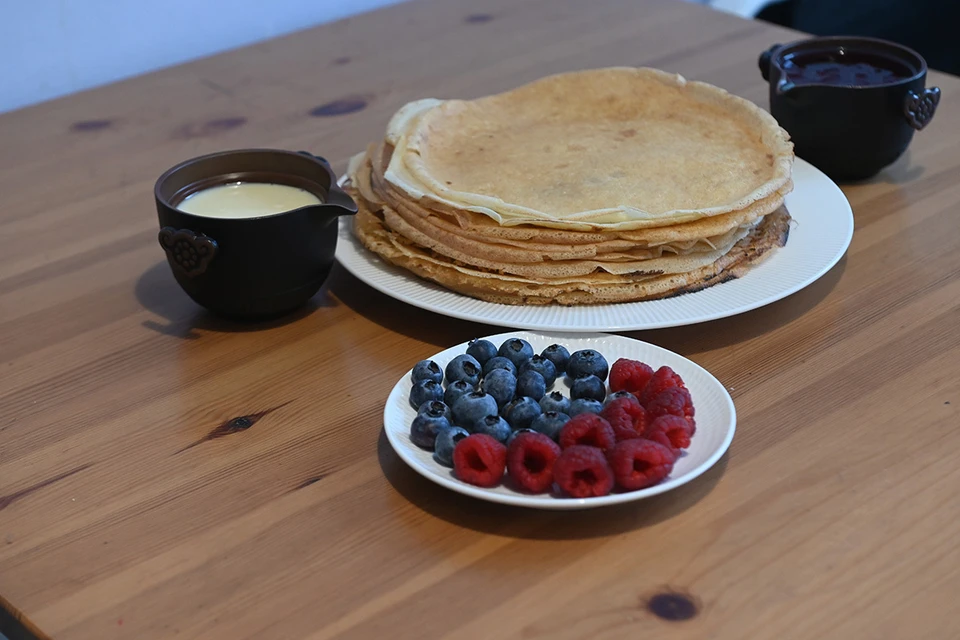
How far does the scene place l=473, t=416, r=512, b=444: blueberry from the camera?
85cm

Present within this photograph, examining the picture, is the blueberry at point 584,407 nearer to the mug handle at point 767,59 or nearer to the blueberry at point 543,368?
the blueberry at point 543,368

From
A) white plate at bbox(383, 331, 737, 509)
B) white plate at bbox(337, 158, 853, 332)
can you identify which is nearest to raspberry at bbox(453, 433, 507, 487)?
white plate at bbox(383, 331, 737, 509)

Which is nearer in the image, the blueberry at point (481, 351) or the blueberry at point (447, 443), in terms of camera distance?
the blueberry at point (447, 443)

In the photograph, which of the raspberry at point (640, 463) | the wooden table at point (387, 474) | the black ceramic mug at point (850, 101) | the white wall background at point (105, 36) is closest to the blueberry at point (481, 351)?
the wooden table at point (387, 474)

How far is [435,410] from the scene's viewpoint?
88 centimetres

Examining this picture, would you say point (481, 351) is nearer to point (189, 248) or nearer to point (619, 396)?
point (619, 396)

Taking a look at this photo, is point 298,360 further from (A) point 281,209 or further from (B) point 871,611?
(B) point 871,611

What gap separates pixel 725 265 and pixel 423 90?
797 millimetres

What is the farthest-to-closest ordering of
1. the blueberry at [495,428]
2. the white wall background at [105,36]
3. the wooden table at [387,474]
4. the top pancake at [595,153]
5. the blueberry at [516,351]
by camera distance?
the white wall background at [105,36], the top pancake at [595,153], the blueberry at [516,351], the blueberry at [495,428], the wooden table at [387,474]

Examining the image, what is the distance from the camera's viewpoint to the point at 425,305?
3.49ft

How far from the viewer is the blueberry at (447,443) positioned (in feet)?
2.76

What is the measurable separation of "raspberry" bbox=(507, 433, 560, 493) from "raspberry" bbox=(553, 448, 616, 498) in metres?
0.01

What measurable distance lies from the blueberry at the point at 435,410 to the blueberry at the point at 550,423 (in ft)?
0.24

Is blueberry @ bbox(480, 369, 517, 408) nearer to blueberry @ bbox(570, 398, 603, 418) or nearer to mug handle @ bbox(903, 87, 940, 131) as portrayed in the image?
blueberry @ bbox(570, 398, 603, 418)
